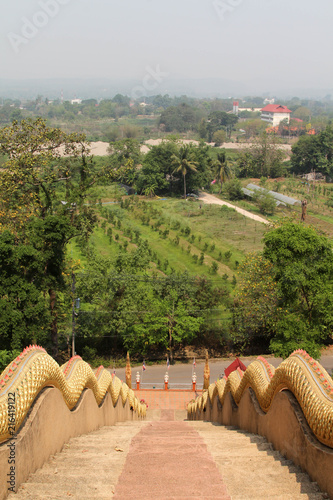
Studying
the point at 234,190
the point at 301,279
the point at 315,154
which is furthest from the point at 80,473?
the point at 315,154

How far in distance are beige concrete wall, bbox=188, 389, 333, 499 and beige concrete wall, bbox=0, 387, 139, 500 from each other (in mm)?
2230

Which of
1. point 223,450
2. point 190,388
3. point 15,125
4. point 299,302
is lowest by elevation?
point 190,388

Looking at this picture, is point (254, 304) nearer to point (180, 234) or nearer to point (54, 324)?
point (54, 324)

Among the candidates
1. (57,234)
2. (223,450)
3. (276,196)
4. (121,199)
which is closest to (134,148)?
(121,199)

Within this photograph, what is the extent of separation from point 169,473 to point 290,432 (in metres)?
1.25

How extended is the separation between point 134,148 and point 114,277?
3761 centimetres

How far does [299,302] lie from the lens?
15.3 meters

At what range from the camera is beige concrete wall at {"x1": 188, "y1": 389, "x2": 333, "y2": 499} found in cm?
354

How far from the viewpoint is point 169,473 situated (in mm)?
3945

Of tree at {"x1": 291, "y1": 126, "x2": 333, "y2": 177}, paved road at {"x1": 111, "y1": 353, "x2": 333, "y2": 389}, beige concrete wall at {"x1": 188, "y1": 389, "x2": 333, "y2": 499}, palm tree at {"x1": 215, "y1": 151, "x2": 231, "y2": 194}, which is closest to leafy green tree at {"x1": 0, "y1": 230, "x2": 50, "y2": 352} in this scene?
paved road at {"x1": 111, "y1": 353, "x2": 333, "y2": 389}

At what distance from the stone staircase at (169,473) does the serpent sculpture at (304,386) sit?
489 mm

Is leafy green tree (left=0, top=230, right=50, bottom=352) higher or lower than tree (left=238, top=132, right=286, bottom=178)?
lower

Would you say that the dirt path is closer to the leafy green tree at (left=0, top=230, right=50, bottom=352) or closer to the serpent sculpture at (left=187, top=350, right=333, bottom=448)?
the leafy green tree at (left=0, top=230, right=50, bottom=352)

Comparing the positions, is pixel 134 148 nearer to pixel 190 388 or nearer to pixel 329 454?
pixel 190 388
